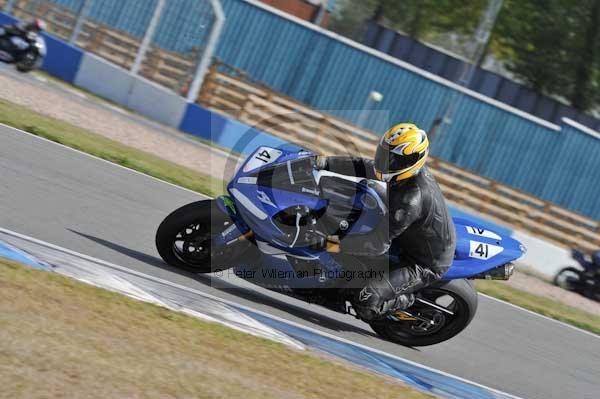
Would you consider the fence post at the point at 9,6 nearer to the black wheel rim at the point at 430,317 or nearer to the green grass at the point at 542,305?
the green grass at the point at 542,305

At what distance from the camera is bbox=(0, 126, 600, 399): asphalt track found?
7914mm

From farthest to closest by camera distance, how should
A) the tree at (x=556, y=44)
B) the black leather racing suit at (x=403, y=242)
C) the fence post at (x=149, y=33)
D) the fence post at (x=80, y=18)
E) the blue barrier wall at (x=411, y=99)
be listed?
1. the tree at (x=556, y=44)
2. the blue barrier wall at (x=411, y=99)
3. the fence post at (x=80, y=18)
4. the fence post at (x=149, y=33)
5. the black leather racing suit at (x=403, y=242)

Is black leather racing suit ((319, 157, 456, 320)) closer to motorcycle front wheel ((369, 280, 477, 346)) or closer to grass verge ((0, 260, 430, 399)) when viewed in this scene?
motorcycle front wheel ((369, 280, 477, 346))

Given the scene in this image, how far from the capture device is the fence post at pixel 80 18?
20.6m

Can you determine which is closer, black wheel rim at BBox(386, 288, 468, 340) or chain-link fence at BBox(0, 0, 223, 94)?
black wheel rim at BBox(386, 288, 468, 340)

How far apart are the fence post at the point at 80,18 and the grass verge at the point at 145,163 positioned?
6648mm

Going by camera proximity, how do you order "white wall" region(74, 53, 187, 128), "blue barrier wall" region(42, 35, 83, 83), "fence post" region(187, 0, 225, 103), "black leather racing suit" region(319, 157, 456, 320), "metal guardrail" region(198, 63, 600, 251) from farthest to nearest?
"metal guardrail" region(198, 63, 600, 251) → "blue barrier wall" region(42, 35, 83, 83) → "white wall" region(74, 53, 187, 128) → "fence post" region(187, 0, 225, 103) → "black leather racing suit" region(319, 157, 456, 320)

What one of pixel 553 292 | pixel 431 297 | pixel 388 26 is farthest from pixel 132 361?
pixel 388 26

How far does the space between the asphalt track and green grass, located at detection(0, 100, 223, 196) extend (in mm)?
775

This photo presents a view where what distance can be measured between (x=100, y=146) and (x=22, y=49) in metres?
6.29

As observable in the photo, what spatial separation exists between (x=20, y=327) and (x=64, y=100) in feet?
42.3

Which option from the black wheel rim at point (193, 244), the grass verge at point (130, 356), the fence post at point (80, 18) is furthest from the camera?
the fence post at point (80, 18)

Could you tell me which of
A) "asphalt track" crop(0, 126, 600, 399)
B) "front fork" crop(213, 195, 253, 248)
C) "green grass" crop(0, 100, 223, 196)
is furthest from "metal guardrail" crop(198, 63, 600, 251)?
"front fork" crop(213, 195, 253, 248)

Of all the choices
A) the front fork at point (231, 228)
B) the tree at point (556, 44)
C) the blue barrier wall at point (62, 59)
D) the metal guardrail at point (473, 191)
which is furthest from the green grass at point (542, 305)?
the tree at point (556, 44)
